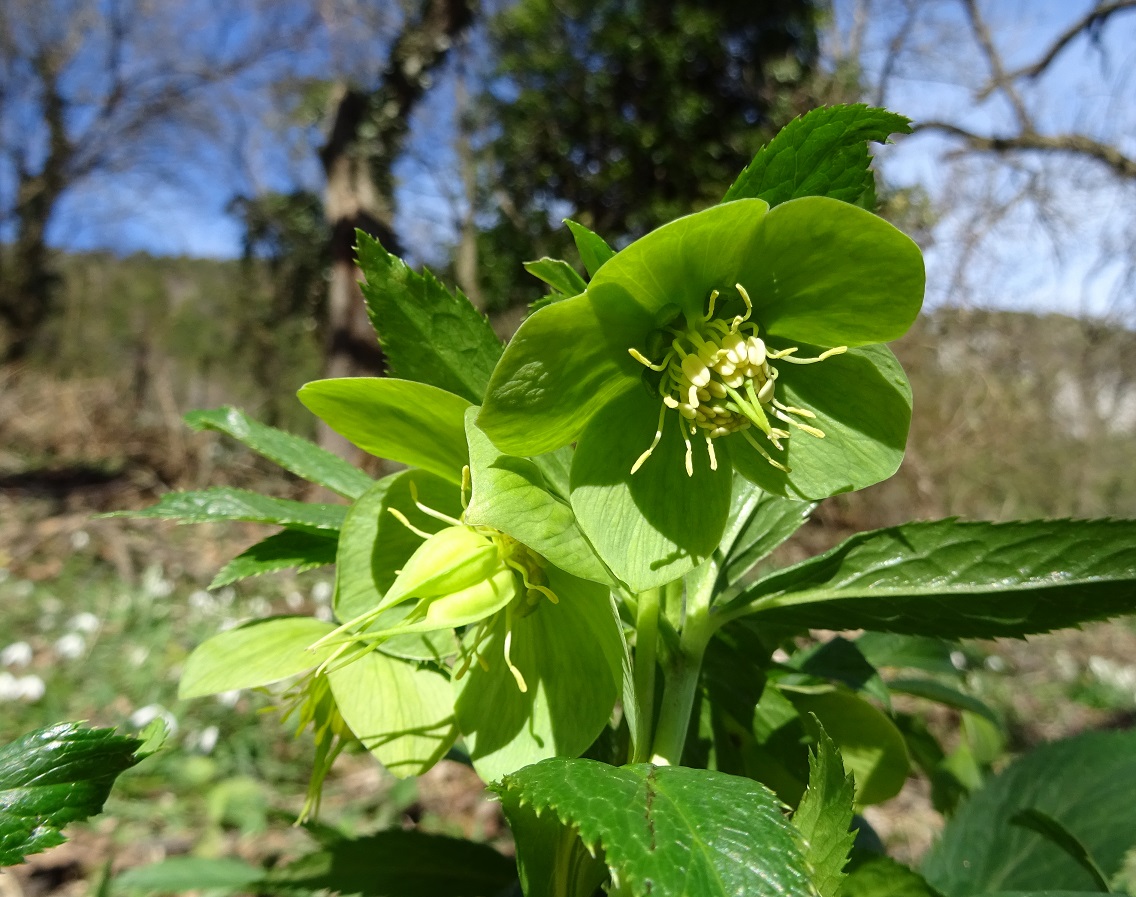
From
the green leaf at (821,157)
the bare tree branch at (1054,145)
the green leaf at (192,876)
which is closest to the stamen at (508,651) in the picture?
the green leaf at (821,157)

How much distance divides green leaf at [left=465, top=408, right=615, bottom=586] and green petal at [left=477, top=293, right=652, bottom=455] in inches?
0.4

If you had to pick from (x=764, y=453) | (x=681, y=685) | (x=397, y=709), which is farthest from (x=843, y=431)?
(x=397, y=709)

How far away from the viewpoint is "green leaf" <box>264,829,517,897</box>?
55cm

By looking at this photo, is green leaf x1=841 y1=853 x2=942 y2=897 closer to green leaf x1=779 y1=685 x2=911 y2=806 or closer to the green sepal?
green leaf x1=779 y1=685 x2=911 y2=806

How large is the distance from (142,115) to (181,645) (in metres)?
9.36

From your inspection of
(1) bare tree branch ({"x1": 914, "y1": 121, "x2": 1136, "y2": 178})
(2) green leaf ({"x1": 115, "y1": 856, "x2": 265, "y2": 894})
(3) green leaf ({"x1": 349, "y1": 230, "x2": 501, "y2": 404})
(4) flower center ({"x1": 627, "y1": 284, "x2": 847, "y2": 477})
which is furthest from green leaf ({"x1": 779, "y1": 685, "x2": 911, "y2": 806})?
(1) bare tree branch ({"x1": 914, "y1": 121, "x2": 1136, "y2": 178})

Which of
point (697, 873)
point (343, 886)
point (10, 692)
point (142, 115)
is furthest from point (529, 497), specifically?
point (142, 115)

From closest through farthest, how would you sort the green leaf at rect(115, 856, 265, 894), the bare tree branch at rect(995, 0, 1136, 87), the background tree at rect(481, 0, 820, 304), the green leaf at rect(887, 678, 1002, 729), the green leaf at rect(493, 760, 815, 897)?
1. the green leaf at rect(493, 760, 815, 897)
2. the green leaf at rect(887, 678, 1002, 729)
3. the green leaf at rect(115, 856, 265, 894)
4. the bare tree branch at rect(995, 0, 1136, 87)
5. the background tree at rect(481, 0, 820, 304)

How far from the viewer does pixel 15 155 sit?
940cm

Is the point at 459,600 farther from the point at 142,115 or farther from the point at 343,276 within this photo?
the point at 142,115

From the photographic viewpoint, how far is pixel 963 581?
0.37m

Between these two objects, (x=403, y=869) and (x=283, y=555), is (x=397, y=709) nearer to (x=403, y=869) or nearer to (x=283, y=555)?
(x=283, y=555)

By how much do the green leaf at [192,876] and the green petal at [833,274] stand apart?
2.75 ft

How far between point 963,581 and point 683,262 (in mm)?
210
